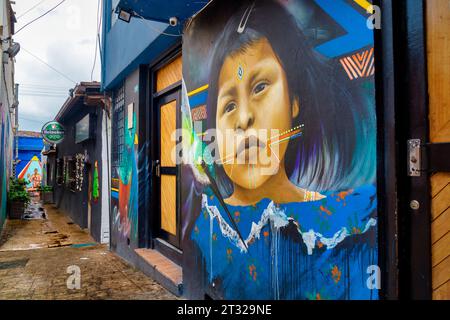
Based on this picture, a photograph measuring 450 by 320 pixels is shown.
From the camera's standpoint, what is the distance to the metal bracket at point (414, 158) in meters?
1.66

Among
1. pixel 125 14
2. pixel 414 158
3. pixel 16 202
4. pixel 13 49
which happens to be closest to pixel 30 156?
pixel 16 202

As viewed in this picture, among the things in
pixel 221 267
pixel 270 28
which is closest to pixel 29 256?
pixel 221 267

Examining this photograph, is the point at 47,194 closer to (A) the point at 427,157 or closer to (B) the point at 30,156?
(B) the point at 30,156

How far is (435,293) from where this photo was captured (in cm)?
160

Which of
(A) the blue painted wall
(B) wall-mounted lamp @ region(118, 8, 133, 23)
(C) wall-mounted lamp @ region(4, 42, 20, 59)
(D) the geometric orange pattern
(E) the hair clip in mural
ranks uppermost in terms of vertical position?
(C) wall-mounted lamp @ region(4, 42, 20, 59)

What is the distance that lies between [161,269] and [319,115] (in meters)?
3.13

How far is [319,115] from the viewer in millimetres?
2096

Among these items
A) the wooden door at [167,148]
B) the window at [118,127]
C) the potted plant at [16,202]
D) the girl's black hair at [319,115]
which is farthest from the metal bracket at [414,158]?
the potted plant at [16,202]

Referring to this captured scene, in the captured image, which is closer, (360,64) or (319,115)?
(360,64)

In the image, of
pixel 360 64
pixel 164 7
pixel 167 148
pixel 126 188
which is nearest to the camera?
pixel 360 64

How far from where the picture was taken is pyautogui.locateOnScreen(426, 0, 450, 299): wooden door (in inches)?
61.4

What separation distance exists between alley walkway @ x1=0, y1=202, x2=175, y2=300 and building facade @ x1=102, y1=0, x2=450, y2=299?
51 centimetres

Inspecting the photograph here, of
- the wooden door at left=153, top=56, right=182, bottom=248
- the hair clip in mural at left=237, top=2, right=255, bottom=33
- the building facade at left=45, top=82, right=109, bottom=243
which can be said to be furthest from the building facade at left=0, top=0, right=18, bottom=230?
the hair clip in mural at left=237, top=2, right=255, bottom=33

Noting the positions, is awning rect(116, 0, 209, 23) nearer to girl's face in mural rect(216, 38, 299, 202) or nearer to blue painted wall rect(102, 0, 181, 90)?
blue painted wall rect(102, 0, 181, 90)
